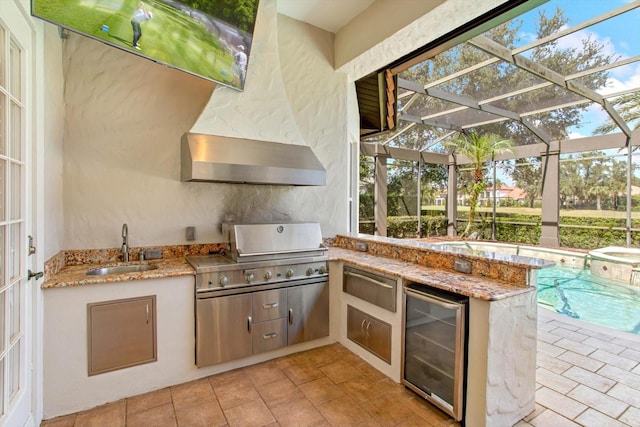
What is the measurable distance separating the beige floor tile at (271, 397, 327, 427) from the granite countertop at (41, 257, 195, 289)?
1.23m

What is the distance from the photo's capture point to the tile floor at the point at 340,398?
2033 millimetres

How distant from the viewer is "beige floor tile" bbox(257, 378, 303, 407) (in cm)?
226

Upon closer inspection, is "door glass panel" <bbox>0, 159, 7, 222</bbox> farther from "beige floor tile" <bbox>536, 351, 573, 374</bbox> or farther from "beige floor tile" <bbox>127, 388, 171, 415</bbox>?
"beige floor tile" <bbox>536, 351, 573, 374</bbox>

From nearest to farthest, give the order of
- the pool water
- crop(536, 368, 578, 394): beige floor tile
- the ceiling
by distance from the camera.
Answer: crop(536, 368, 578, 394): beige floor tile, the ceiling, the pool water

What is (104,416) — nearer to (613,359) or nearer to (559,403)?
(559,403)

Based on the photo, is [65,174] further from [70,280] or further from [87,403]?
[87,403]

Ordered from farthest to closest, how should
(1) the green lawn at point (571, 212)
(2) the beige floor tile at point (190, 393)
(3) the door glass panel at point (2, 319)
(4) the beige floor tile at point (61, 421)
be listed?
(1) the green lawn at point (571, 212), (2) the beige floor tile at point (190, 393), (4) the beige floor tile at point (61, 421), (3) the door glass panel at point (2, 319)

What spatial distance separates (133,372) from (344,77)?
3908mm

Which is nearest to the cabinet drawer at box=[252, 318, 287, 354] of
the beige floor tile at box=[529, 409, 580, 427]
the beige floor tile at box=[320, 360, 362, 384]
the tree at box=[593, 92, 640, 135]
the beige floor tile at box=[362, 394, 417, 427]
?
the beige floor tile at box=[320, 360, 362, 384]

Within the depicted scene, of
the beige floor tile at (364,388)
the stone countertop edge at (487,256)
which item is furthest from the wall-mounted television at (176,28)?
the beige floor tile at (364,388)

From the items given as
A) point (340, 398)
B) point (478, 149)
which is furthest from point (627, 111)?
point (340, 398)

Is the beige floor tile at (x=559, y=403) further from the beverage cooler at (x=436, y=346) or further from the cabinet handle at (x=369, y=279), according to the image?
the cabinet handle at (x=369, y=279)

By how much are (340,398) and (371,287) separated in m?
0.89

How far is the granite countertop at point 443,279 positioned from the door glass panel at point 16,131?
2.41m
